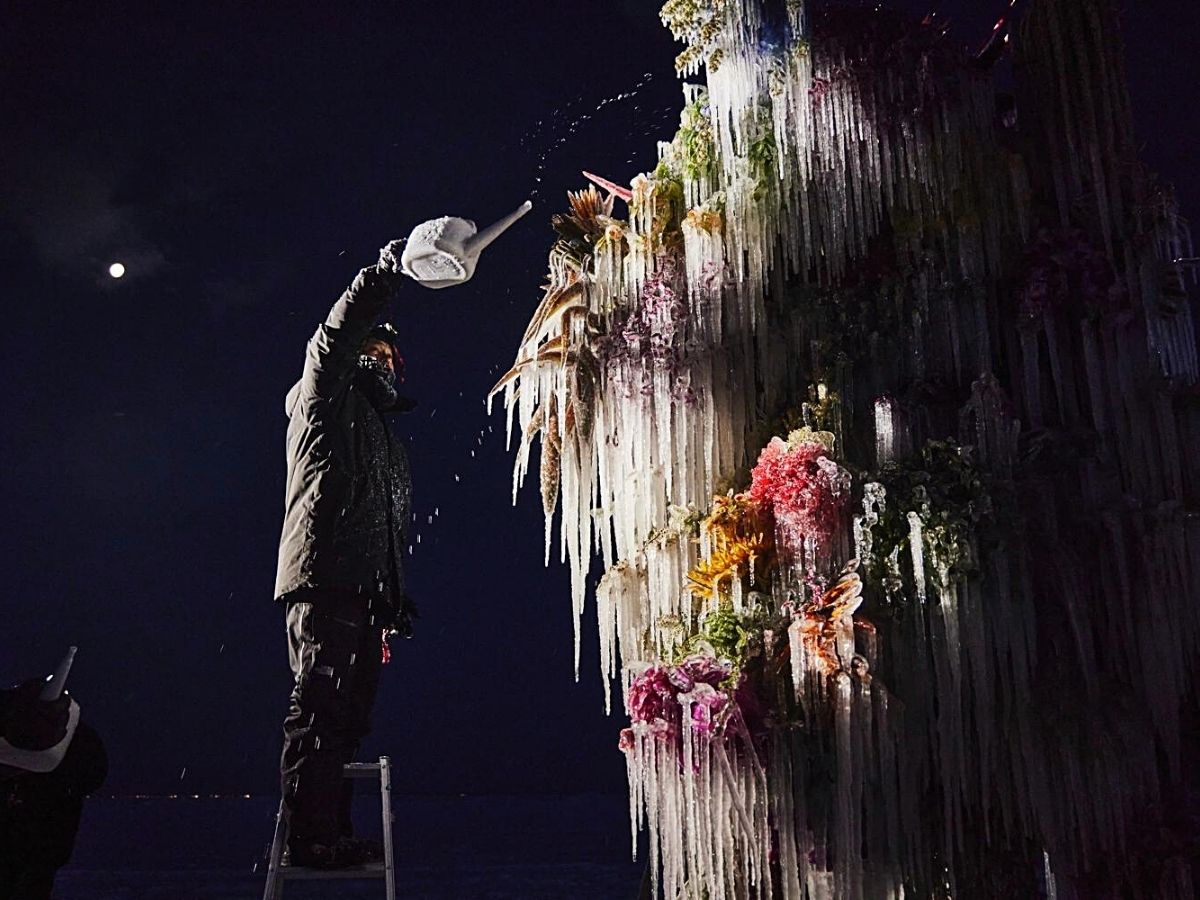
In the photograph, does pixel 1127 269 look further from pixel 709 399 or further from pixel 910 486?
pixel 709 399

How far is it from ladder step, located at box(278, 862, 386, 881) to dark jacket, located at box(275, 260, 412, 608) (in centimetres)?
88

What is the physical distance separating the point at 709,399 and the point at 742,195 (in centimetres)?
85

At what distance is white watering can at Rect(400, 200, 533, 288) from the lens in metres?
3.45

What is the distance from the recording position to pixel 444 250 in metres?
3.46

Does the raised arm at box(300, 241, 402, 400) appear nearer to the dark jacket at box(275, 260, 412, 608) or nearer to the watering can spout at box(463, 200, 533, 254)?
the dark jacket at box(275, 260, 412, 608)

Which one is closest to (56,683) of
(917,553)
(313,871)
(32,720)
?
(32,720)

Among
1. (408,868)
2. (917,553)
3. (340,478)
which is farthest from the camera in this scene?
(408,868)

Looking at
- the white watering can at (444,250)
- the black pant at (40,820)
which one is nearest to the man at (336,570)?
the white watering can at (444,250)

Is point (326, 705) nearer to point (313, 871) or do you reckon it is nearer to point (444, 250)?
point (313, 871)

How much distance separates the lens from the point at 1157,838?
3277 millimetres

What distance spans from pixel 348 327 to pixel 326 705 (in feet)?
4.28

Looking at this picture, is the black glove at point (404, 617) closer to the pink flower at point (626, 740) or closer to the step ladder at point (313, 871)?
the step ladder at point (313, 871)

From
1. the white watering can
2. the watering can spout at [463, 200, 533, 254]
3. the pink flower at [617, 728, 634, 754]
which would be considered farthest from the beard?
the pink flower at [617, 728, 634, 754]

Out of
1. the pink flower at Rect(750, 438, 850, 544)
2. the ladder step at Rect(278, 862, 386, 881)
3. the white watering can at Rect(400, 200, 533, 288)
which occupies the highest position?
the white watering can at Rect(400, 200, 533, 288)
